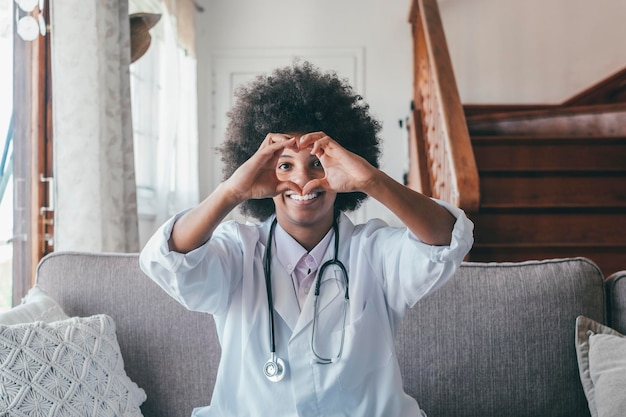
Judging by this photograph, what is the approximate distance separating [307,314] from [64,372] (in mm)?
520

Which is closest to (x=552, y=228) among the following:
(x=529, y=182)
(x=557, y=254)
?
(x=557, y=254)

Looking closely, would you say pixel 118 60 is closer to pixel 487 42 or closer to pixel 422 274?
pixel 422 274

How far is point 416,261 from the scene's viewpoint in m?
1.45

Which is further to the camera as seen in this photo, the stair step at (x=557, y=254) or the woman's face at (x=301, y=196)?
the stair step at (x=557, y=254)

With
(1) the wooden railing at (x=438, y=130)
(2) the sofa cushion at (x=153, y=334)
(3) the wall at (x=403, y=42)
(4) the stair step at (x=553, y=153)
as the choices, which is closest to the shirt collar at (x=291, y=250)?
(2) the sofa cushion at (x=153, y=334)

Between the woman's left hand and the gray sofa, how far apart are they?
2.09 ft

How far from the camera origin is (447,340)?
74.4 inches

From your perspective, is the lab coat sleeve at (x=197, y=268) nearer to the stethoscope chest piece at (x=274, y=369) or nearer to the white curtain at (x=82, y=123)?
the stethoscope chest piece at (x=274, y=369)

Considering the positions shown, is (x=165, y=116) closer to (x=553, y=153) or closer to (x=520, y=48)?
(x=553, y=153)

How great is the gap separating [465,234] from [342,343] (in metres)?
0.35

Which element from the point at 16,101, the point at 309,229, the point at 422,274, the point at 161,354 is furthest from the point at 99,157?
the point at 422,274

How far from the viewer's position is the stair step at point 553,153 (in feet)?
13.1

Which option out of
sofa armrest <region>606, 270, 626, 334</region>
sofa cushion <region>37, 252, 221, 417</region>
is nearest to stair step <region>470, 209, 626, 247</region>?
sofa armrest <region>606, 270, 626, 334</region>

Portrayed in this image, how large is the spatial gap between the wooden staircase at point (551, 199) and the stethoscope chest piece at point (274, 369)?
203 centimetres
